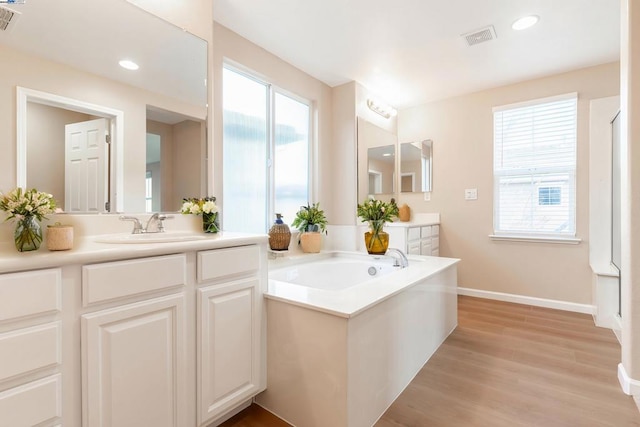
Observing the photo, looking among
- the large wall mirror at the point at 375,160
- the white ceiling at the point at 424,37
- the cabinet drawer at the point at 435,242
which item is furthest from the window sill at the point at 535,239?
the white ceiling at the point at 424,37

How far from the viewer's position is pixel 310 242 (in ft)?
9.95

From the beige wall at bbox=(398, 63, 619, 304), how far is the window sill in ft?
0.16

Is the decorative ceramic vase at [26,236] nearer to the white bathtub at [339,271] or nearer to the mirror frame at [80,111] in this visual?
the mirror frame at [80,111]

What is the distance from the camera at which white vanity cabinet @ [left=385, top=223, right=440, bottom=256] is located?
321 centimetres

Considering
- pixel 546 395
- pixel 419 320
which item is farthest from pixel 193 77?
pixel 546 395

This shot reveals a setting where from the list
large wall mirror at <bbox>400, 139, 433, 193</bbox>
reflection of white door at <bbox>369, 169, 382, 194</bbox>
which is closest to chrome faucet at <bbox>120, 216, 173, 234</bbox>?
reflection of white door at <bbox>369, 169, 382, 194</bbox>

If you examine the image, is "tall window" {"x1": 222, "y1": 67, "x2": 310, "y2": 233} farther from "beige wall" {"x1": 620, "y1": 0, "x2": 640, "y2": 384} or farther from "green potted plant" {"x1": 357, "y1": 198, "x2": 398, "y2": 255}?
"beige wall" {"x1": 620, "y1": 0, "x2": 640, "y2": 384}

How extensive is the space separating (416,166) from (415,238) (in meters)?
1.20

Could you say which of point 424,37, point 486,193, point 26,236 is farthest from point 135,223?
point 486,193

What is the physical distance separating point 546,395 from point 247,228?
2331mm

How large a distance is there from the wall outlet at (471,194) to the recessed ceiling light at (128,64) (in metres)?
3.53

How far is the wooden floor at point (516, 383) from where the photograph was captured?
1.55m

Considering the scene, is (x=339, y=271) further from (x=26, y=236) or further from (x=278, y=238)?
(x=26, y=236)

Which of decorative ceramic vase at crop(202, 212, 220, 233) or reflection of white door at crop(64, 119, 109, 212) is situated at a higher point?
reflection of white door at crop(64, 119, 109, 212)
